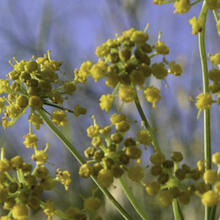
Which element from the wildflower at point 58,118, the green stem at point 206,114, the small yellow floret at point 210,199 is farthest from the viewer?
the wildflower at point 58,118

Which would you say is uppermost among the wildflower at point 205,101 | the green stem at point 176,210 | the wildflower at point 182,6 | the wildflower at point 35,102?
the wildflower at point 35,102

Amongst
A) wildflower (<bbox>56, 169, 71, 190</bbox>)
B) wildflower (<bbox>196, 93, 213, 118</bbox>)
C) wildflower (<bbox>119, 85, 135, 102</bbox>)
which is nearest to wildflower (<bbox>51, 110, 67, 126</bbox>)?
wildflower (<bbox>56, 169, 71, 190</bbox>)

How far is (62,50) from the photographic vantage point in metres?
3.32

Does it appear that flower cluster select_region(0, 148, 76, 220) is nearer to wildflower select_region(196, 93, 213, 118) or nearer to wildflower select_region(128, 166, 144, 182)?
wildflower select_region(128, 166, 144, 182)

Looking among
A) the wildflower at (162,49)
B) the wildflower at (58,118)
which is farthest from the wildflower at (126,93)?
the wildflower at (58,118)

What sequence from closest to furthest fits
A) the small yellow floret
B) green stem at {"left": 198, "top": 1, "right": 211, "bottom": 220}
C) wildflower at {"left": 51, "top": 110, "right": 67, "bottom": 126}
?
the small yellow floret < green stem at {"left": 198, "top": 1, "right": 211, "bottom": 220} < wildflower at {"left": 51, "top": 110, "right": 67, "bottom": 126}

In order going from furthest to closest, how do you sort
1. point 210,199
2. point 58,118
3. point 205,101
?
point 58,118
point 205,101
point 210,199

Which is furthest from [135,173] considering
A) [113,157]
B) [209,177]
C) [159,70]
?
[159,70]

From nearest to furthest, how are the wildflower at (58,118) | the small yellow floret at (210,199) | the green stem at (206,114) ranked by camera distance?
1. the small yellow floret at (210,199)
2. the green stem at (206,114)
3. the wildflower at (58,118)

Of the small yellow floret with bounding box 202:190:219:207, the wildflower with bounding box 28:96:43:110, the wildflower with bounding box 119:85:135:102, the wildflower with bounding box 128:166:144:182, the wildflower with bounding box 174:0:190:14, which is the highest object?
the wildflower with bounding box 28:96:43:110

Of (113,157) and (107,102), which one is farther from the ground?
(107,102)

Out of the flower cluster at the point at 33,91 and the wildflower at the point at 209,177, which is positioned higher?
the flower cluster at the point at 33,91

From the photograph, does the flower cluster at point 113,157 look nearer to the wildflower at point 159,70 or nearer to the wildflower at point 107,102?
the wildflower at point 107,102

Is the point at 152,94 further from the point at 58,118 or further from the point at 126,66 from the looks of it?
the point at 58,118
